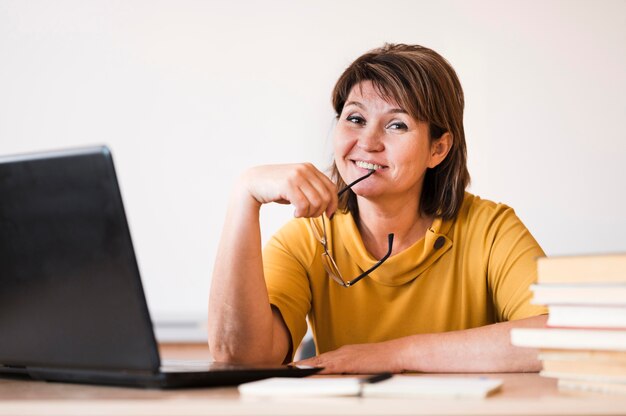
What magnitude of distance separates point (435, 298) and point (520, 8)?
1.63 m

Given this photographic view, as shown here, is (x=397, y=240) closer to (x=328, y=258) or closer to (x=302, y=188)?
(x=328, y=258)

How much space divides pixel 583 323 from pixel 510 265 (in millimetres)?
734

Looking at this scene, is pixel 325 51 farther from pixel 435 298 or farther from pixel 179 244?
pixel 435 298

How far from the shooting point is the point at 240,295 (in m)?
1.40

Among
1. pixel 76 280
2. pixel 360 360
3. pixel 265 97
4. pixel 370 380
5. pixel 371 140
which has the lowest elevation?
pixel 360 360

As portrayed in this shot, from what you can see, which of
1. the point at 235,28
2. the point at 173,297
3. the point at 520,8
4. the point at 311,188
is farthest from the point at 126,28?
the point at 311,188

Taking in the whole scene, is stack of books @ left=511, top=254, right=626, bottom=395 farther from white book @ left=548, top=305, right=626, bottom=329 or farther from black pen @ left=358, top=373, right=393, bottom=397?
black pen @ left=358, top=373, right=393, bottom=397

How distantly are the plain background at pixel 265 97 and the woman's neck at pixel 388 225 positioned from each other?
1.10m

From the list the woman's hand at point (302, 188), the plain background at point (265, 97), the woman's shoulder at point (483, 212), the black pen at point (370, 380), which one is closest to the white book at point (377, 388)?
the black pen at point (370, 380)

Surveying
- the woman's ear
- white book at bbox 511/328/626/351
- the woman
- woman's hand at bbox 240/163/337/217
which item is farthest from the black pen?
the woman's ear

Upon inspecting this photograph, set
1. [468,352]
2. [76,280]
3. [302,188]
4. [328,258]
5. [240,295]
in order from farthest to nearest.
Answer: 1. [328,258]
2. [240,295]
3. [468,352]
4. [302,188]
5. [76,280]

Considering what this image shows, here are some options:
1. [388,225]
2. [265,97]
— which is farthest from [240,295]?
[265,97]

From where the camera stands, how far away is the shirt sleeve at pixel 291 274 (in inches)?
63.4

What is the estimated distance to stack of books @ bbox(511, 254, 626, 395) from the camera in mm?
891
